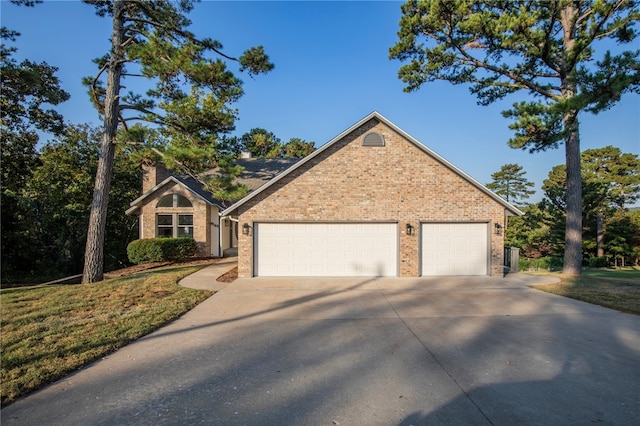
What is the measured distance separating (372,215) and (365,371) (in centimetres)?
733

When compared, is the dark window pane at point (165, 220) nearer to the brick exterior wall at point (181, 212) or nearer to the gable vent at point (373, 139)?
the brick exterior wall at point (181, 212)

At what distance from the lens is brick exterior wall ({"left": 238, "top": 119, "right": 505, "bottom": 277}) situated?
10930 millimetres

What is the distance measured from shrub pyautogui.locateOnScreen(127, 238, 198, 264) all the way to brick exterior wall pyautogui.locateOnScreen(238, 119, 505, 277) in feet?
20.1

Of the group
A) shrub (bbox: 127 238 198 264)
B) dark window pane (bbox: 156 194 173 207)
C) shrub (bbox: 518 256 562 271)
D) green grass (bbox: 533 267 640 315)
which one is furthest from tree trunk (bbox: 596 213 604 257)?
dark window pane (bbox: 156 194 173 207)

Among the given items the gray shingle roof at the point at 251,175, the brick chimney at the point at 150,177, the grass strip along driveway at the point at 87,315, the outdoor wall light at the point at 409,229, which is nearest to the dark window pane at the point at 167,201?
the gray shingle roof at the point at 251,175

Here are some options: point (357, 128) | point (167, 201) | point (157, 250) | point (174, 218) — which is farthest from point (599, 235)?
point (167, 201)

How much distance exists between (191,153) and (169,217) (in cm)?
859

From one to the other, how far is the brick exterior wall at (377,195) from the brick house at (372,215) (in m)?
0.04

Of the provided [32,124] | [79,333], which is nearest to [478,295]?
[79,333]

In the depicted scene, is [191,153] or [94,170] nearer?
[191,153]

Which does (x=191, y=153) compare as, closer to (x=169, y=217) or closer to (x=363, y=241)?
(x=363, y=241)

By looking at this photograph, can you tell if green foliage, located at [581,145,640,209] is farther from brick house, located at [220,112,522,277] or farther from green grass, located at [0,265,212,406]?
green grass, located at [0,265,212,406]

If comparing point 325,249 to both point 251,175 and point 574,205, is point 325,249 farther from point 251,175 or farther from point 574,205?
point 251,175

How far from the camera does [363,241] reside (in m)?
11.0
